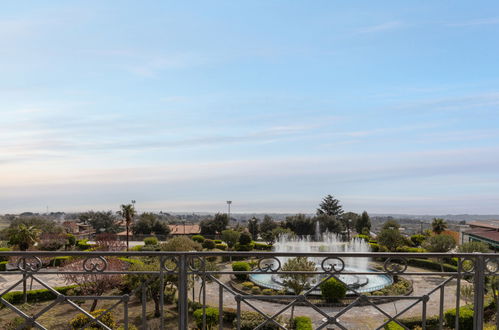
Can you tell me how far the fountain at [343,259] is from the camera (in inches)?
829

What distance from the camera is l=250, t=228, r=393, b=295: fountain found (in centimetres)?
2107

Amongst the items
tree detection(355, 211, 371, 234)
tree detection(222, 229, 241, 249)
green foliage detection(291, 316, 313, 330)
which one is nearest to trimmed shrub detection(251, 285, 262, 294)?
green foliage detection(291, 316, 313, 330)

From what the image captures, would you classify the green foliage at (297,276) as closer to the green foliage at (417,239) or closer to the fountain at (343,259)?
the fountain at (343,259)

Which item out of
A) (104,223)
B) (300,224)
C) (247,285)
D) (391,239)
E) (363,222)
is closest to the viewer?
(247,285)

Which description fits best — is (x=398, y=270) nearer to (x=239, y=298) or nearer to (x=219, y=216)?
(x=239, y=298)

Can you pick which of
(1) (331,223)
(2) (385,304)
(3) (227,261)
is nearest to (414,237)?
(1) (331,223)

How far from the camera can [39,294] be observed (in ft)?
63.6

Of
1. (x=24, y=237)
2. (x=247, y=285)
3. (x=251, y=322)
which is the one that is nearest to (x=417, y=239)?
(x=247, y=285)

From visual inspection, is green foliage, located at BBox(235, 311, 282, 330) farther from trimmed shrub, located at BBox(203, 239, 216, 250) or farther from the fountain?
trimmed shrub, located at BBox(203, 239, 216, 250)

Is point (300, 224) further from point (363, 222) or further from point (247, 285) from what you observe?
point (247, 285)

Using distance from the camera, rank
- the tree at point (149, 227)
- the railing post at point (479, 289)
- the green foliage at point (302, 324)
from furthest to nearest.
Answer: the tree at point (149, 227)
the green foliage at point (302, 324)
the railing post at point (479, 289)

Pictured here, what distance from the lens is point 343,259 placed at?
2433 centimetres

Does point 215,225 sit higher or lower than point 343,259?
lower

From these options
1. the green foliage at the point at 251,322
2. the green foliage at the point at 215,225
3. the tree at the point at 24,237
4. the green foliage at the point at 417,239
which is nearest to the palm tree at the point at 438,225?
the green foliage at the point at 417,239
